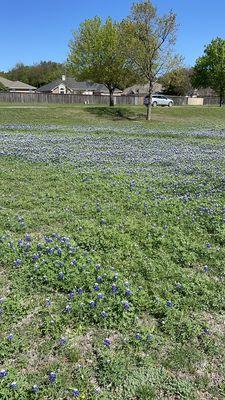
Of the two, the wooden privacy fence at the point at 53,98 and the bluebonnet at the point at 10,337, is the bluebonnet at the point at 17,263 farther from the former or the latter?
the wooden privacy fence at the point at 53,98

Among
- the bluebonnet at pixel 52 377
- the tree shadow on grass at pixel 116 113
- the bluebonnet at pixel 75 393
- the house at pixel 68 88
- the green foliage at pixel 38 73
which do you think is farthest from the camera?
the green foliage at pixel 38 73

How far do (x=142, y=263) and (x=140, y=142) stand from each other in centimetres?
1405

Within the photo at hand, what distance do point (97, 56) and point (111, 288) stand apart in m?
46.3

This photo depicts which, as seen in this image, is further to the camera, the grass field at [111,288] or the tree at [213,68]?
the tree at [213,68]

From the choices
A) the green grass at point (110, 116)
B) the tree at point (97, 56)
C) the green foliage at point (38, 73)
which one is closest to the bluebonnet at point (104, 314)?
the green grass at point (110, 116)

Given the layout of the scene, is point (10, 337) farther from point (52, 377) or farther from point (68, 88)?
point (68, 88)

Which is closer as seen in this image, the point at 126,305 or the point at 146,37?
the point at 126,305

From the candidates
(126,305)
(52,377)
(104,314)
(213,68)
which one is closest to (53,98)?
(213,68)

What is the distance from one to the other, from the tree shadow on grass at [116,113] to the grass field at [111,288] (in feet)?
94.4

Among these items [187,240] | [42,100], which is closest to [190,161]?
[187,240]

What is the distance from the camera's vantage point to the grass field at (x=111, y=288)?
3498 mm

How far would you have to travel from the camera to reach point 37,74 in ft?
392

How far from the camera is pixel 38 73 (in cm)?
11950

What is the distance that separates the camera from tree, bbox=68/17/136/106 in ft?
150
